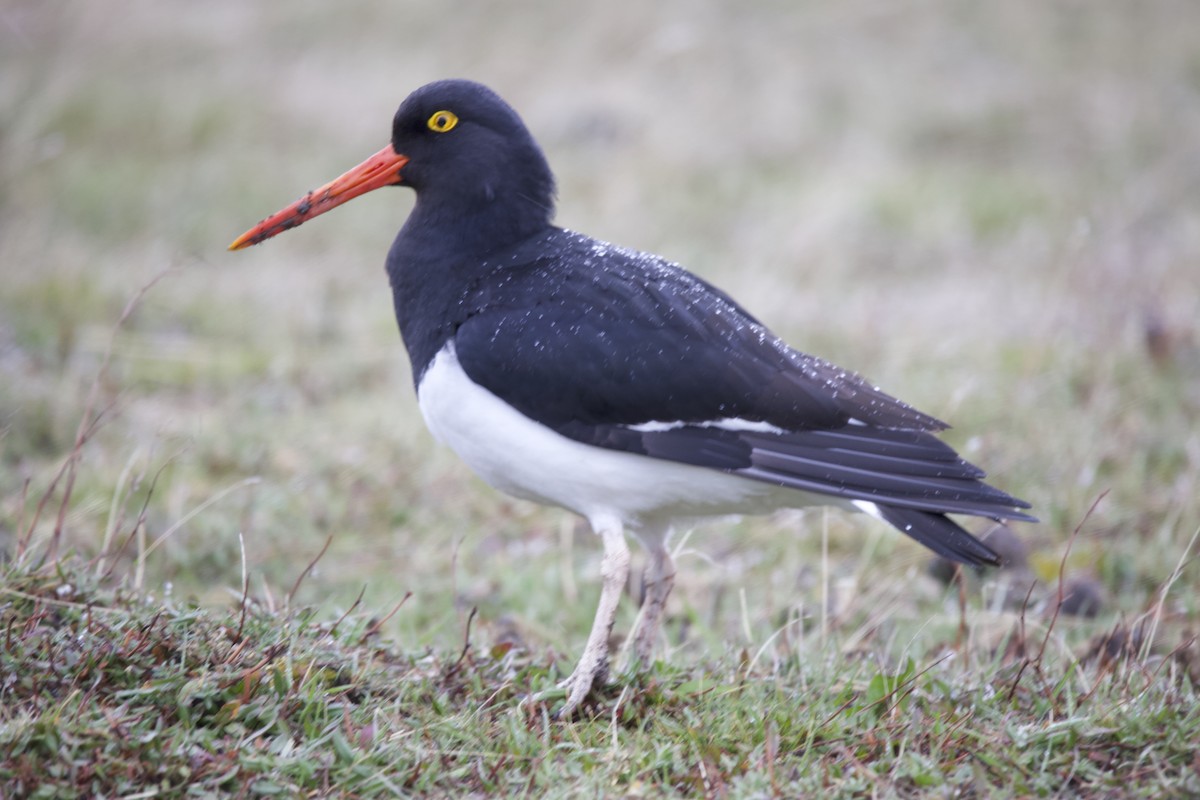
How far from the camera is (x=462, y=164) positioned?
4.26 metres

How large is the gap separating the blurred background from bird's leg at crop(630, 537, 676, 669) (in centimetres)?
30

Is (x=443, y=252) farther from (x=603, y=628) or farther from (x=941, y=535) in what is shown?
(x=941, y=535)

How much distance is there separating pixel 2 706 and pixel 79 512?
1.90 m

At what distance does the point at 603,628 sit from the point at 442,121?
194 cm

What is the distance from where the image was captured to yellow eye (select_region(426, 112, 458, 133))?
431 centimetres

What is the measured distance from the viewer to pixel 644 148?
11688mm

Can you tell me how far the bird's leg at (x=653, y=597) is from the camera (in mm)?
4066

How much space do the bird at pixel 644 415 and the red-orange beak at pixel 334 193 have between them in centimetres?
60

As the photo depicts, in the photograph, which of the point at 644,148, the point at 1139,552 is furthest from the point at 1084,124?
the point at 1139,552

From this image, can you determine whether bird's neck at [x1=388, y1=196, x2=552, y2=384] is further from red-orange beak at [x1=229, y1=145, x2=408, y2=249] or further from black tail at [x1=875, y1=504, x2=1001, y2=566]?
black tail at [x1=875, y1=504, x2=1001, y2=566]

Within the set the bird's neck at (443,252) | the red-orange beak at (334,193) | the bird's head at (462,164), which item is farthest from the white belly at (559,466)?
the red-orange beak at (334,193)

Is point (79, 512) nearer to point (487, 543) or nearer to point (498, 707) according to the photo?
point (487, 543)

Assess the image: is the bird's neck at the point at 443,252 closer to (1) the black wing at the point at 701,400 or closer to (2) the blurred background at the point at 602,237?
(1) the black wing at the point at 701,400

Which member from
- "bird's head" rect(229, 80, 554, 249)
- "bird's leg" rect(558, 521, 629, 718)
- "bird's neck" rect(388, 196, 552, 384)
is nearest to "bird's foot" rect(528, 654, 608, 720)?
"bird's leg" rect(558, 521, 629, 718)
